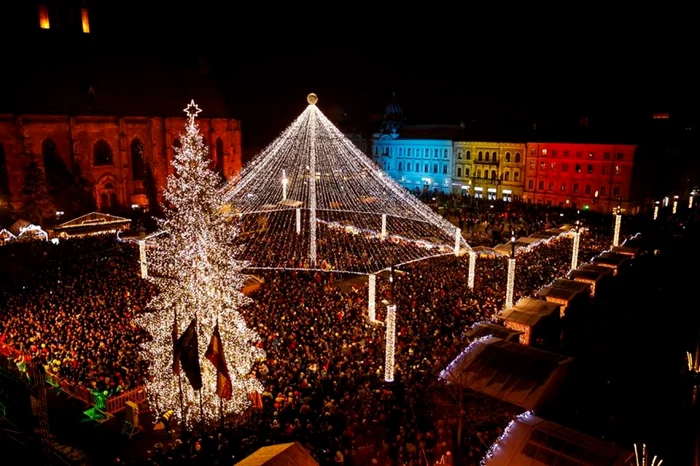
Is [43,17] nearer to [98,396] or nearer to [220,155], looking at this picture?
[220,155]

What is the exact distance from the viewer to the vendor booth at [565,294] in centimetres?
1891

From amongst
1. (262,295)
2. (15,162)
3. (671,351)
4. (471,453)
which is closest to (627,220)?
(671,351)

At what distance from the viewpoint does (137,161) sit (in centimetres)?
4338

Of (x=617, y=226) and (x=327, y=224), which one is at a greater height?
(x=617, y=226)

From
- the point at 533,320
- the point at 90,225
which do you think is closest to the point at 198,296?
the point at 533,320

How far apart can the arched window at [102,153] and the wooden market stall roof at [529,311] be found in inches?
1405

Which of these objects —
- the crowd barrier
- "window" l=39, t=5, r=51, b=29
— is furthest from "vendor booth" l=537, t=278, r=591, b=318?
"window" l=39, t=5, r=51, b=29

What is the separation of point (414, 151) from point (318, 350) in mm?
47410

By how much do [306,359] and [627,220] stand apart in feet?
99.9

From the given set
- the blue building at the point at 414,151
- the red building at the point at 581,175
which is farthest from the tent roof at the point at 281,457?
the blue building at the point at 414,151

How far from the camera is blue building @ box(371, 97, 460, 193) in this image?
56594mm

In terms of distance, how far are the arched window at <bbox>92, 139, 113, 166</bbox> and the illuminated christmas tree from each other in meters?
33.4

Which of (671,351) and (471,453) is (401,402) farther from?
(671,351)

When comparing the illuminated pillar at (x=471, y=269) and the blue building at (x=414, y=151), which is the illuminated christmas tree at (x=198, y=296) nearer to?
the illuminated pillar at (x=471, y=269)
